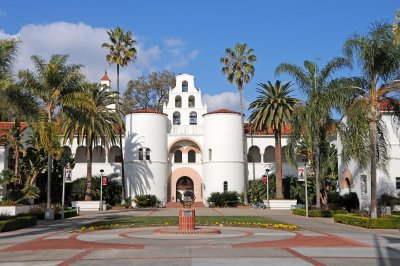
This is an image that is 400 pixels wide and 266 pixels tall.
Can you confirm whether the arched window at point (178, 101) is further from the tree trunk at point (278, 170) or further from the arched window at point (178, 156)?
the tree trunk at point (278, 170)

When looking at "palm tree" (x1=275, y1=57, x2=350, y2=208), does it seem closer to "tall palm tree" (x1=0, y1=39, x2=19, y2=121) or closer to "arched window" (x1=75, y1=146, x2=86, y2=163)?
"tall palm tree" (x1=0, y1=39, x2=19, y2=121)

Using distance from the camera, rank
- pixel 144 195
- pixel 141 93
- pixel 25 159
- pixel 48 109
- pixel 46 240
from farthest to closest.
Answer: pixel 141 93
pixel 144 195
pixel 25 159
pixel 48 109
pixel 46 240

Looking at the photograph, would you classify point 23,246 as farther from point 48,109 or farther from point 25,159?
point 25,159

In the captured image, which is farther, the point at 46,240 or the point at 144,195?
the point at 144,195

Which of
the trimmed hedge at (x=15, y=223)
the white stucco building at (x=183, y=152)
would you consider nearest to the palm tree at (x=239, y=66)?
the white stucco building at (x=183, y=152)

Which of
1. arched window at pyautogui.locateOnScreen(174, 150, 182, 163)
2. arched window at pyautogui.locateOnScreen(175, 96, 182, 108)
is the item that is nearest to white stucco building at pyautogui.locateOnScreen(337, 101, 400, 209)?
arched window at pyautogui.locateOnScreen(174, 150, 182, 163)

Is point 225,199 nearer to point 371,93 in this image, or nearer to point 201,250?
point 371,93

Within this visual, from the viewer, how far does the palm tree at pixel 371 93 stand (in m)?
22.4

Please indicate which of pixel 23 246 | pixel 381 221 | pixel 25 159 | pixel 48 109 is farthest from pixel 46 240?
pixel 25 159

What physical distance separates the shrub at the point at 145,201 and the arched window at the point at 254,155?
14578mm

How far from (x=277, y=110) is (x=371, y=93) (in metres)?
22.1

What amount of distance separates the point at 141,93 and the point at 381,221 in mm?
53644

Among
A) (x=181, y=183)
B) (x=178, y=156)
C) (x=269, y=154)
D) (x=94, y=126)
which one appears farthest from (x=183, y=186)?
(x=94, y=126)

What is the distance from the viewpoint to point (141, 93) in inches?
2837
